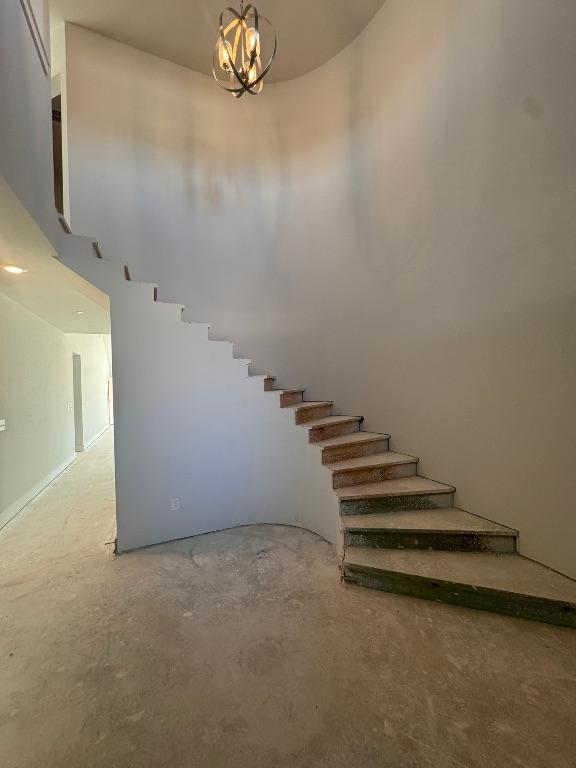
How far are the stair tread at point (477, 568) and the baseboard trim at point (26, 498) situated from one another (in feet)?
11.2

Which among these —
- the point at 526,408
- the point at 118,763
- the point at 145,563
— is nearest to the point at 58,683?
the point at 118,763

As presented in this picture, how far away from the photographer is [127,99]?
342 cm

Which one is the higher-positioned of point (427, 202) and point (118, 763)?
point (427, 202)

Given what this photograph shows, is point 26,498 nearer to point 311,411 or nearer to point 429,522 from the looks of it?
point 311,411

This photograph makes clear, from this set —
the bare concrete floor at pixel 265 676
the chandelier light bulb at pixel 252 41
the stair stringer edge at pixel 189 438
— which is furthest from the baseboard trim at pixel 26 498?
the chandelier light bulb at pixel 252 41

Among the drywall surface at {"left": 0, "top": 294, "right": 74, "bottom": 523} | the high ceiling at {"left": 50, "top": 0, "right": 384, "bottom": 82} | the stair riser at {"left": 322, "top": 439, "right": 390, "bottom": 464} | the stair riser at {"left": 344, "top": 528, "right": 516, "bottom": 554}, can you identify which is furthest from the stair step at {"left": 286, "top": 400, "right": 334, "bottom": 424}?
the high ceiling at {"left": 50, "top": 0, "right": 384, "bottom": 82}

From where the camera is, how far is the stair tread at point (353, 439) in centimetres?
281

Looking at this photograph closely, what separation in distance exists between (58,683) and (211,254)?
3.69m

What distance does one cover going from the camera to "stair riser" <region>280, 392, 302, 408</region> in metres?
3.16

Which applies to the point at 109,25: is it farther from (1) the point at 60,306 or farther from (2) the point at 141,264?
(1) the point at 60,306

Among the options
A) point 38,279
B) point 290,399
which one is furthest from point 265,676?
point 38,279

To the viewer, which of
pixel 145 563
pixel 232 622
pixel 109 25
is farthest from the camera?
pixel 109 25

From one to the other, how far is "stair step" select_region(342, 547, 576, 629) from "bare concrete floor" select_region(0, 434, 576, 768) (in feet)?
0.21

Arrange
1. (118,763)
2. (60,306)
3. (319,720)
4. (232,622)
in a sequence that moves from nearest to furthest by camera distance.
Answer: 1. (118,763)
2. (319,720)
3. (232,622)
4. (60,306)
